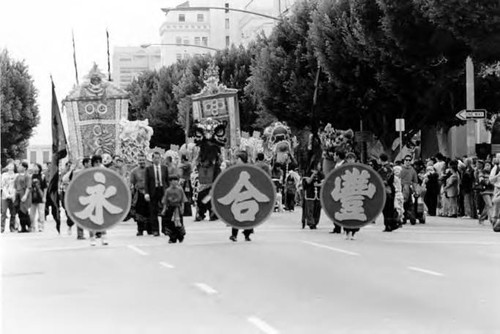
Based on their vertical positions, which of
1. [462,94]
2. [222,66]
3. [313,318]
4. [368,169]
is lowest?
[313,318]

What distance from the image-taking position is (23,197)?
2519 cm

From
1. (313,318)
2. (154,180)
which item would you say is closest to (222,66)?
(154,180)

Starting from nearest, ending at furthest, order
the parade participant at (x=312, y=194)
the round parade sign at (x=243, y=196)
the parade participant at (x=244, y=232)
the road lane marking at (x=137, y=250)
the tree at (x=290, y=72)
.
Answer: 1. the road lane marking at (x=137, y=250)
2. the round parade sign at (x=243, y=196)
3. the parade participant at (x=244, y=232)
4. the parade participant at (x=312, y=194)
5. the tree at (x=290, y=72)

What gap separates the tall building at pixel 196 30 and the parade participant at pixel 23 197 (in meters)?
120

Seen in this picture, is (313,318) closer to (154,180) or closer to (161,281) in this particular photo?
(161,281)

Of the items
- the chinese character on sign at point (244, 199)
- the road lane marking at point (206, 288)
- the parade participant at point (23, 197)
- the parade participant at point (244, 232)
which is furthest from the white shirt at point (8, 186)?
the road lane marking at point (206, 288)

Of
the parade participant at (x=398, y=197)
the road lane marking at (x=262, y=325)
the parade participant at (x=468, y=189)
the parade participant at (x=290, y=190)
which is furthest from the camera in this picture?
the parade participant at (x=290, y=190)

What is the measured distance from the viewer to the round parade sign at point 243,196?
19.1m

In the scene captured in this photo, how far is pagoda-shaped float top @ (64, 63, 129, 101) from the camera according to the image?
3919cm

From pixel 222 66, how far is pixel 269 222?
51491 mm

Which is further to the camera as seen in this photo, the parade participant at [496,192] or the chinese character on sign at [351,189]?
the parade participant at [496,192]

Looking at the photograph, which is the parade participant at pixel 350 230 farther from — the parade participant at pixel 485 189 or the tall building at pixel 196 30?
the tall building at pixel 196 30

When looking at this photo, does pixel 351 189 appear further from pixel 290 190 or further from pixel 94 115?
pixel 94 115

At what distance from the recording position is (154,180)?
21.5m
